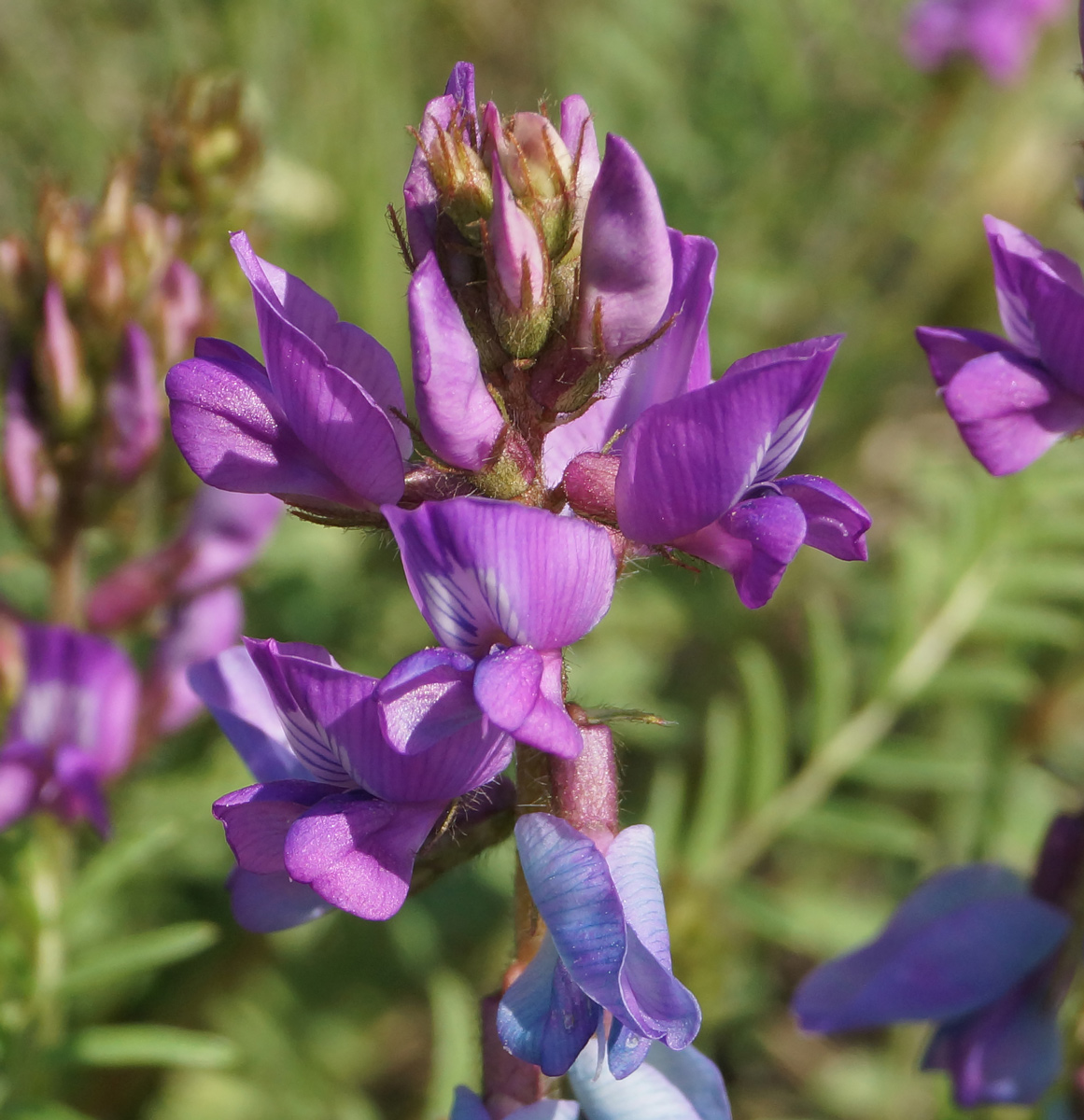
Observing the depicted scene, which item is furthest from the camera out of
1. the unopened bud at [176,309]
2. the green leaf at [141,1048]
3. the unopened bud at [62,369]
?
the unopened bud at [176,309]

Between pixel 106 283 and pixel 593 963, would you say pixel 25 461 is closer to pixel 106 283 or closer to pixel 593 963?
pixel 106 283

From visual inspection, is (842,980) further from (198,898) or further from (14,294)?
(198,898)

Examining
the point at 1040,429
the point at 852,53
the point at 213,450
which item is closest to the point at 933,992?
the point at 1040,429

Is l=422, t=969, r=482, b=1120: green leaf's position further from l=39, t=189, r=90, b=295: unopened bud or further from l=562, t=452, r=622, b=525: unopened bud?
l=39, t=189, r=90, b=295: unopened bud

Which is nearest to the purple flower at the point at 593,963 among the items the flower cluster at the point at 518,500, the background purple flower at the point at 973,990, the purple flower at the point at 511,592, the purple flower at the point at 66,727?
the flower cluster at the point at 518,500

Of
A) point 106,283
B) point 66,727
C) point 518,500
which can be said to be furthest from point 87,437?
point 518,500

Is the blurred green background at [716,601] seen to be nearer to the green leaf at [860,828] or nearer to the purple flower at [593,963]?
the green leaf at [860,828]
